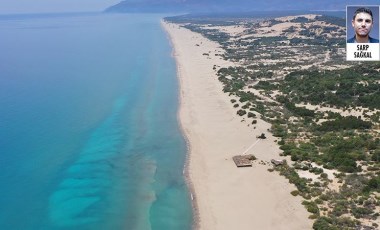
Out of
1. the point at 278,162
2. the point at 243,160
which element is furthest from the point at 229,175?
the point at 278,162

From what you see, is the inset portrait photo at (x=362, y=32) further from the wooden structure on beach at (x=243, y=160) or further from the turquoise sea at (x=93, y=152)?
the turquoise sea at (x=93, y=152)

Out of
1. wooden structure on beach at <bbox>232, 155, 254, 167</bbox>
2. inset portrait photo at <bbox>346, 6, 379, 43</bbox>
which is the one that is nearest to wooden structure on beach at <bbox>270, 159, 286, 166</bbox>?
wooden structure on beach at <bbox>232, 155, 254, 167</bbox>

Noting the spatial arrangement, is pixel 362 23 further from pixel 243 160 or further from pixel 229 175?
pixel 229 175

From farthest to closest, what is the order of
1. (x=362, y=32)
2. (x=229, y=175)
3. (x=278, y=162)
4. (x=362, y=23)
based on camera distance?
(x=278, y=162) < (x=229, y=175) < (x=362, y=32) < (x=362, y=23)

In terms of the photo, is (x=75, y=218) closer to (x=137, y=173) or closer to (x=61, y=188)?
(x=61, y=188)

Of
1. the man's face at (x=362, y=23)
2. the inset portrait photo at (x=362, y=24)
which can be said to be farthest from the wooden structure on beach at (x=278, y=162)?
the man's face at (x=362, y=23)
